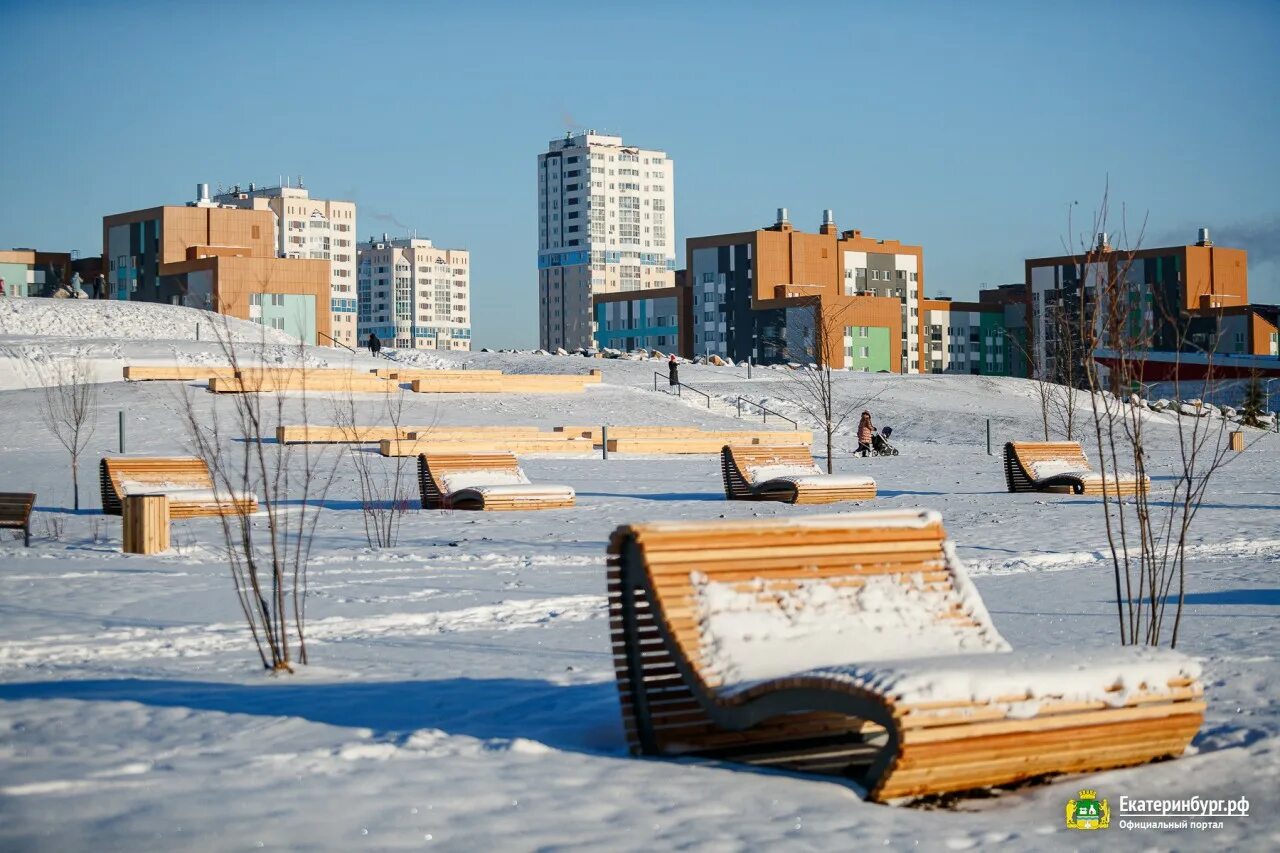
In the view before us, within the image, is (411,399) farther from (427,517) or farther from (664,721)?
(664,721)

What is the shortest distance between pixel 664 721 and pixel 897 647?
37.8 inches

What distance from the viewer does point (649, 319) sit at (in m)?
125

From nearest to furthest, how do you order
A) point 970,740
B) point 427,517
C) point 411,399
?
1. point 970,740
2. point 427,517
3. point 411,399

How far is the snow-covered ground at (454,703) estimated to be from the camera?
4.68 m

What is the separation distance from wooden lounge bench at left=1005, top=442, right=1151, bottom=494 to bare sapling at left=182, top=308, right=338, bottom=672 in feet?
29.8

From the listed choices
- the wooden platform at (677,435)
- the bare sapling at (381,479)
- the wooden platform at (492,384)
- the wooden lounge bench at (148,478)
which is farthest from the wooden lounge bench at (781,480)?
the wooden platform at (492,384)

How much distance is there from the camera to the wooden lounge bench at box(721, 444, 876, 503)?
18.5m

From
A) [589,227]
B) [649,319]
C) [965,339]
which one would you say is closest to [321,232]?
[589,227]

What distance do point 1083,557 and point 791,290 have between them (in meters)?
95.4

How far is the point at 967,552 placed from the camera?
12.8 meters

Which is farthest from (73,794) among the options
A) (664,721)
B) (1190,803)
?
(1190,803)

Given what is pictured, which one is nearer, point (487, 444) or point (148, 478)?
point (148, 478)

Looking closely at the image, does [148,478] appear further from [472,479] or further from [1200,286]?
[1200,286]

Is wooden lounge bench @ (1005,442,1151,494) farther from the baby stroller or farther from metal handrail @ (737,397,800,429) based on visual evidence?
metal handrail @ (737,397,800,429)
